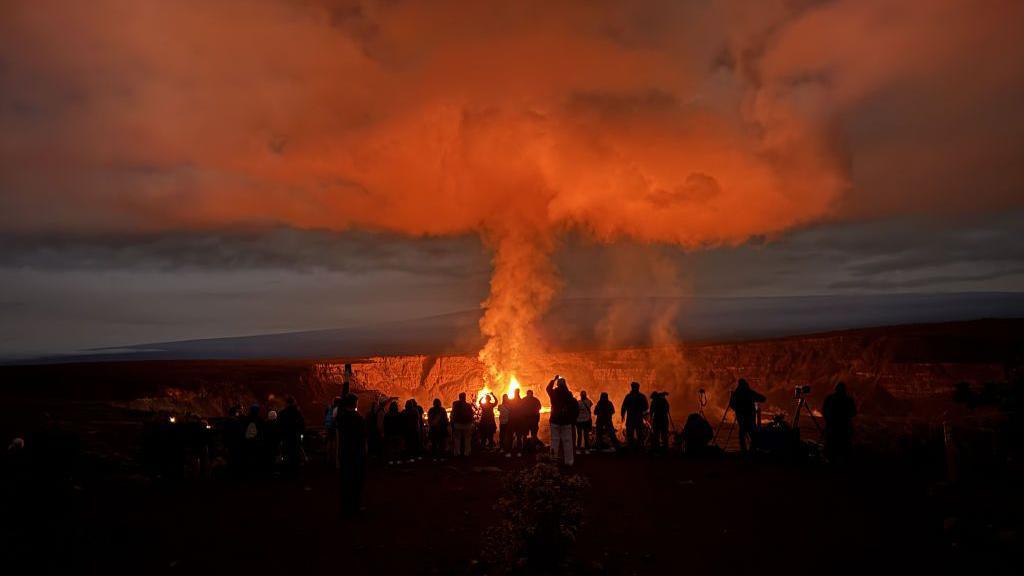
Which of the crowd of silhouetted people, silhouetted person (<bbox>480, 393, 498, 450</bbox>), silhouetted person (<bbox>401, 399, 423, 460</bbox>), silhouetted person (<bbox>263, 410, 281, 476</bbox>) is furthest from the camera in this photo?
silhouetted person (<bbox>480, 393, 498, 450</bbox>)

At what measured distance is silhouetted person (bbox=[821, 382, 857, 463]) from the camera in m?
16.1

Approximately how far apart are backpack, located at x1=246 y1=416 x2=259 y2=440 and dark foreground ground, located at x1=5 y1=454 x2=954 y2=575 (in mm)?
1407

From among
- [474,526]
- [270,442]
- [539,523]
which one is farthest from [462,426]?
[539,523]

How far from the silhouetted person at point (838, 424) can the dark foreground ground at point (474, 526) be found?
1.18 meters

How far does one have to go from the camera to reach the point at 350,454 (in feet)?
38.4

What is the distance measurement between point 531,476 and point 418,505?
170 inches

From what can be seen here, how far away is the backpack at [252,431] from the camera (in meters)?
16.3

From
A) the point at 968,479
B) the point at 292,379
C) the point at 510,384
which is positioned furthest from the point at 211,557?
the point at 292,379

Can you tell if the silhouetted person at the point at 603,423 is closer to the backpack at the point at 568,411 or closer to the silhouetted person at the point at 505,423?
the silhouetted person at the point at 505,423

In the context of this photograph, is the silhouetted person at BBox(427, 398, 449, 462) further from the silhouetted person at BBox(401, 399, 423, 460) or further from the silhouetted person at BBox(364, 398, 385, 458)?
the silhouetted person at BBox(364, 398, 385, 458)

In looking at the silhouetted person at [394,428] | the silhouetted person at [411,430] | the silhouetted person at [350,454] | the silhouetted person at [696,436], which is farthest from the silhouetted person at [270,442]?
the silhouetted person at [696,436]

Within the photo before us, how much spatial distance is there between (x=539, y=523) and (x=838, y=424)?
10.8 meters

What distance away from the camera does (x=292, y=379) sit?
57.4 metres

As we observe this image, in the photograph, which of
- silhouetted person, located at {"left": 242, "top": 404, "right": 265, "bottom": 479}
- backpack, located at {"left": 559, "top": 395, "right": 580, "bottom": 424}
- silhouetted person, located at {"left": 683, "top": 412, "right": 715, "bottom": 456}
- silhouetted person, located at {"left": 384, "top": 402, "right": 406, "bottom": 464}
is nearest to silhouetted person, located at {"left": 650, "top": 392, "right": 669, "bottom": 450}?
silhouetted person, located at {"left": 683, "top": 412, "right": 715, "bottom": 456}
